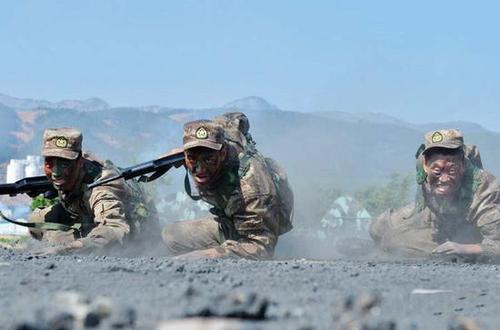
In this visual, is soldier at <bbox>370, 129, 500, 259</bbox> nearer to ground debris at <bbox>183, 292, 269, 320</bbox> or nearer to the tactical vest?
the tactical vest

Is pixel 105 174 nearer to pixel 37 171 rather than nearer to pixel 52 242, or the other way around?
pixel 52 242

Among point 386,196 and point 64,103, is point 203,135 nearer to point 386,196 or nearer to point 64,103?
point 386,196

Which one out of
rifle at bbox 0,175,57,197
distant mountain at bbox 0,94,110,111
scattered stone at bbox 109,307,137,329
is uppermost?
distant mountain at bbox 0,94,110,111

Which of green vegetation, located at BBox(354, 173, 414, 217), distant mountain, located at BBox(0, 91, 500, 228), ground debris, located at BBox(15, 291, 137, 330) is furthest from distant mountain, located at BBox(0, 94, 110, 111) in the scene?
ground debris, located at BBox(15, 291, 137, 330)

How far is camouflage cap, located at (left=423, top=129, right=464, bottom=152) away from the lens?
11.2 meters

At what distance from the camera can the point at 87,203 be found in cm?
1141

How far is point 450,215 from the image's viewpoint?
11602 mm

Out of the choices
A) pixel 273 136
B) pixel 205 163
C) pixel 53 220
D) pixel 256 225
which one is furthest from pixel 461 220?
pixel 273 136

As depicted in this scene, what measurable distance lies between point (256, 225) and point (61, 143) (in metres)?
2.15

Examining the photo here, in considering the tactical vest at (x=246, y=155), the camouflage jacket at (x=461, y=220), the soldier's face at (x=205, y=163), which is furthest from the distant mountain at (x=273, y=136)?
the soldier's face at (x=205, y=163)

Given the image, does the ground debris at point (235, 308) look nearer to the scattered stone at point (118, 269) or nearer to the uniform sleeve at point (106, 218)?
the scattered stone at point (118, 269)

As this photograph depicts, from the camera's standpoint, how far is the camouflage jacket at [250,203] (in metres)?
10.3

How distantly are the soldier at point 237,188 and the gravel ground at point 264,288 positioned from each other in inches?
56.1

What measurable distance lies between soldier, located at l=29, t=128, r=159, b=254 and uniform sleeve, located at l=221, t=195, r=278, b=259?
1221 millimetres
